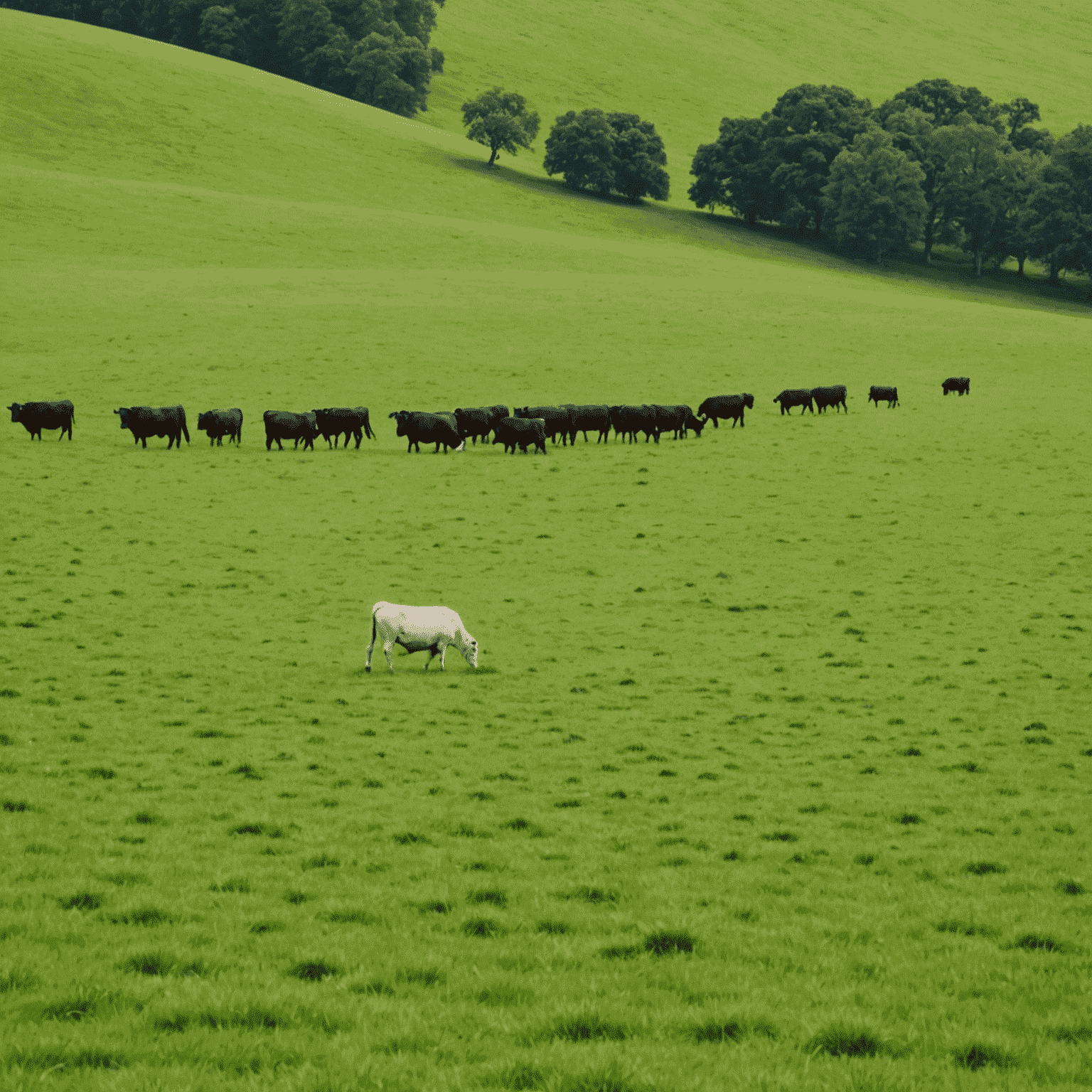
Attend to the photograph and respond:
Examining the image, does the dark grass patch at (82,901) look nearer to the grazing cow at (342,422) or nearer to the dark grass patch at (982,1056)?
the dark grass patch at (982,1056)

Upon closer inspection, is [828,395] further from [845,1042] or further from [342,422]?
[845,1042]

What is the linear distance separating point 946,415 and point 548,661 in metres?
29.3

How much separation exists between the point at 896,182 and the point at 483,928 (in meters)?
106

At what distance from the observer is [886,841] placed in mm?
10258

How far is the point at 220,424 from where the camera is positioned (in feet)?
121

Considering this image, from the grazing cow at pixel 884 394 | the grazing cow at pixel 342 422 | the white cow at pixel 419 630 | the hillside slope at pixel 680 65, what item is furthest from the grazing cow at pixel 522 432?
the hillside slope at pixel 680 65

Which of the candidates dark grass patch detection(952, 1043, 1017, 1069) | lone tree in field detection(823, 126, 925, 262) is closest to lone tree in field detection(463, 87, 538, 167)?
lone tree in field detection(823, 126, 925, 262)

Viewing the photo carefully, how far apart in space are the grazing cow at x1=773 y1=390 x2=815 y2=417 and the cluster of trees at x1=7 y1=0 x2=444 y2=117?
10314 centimetres

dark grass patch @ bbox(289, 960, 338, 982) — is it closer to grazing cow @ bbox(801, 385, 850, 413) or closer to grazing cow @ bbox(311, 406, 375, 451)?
grazing cow @ bbox(311, 406, 375, 451)

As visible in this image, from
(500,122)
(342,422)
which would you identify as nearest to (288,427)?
(342,422)

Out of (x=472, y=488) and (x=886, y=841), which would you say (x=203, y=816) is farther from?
(x=472, y=488)

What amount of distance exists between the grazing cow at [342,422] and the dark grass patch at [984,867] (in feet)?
97.6

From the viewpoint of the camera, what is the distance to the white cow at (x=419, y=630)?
682 inches

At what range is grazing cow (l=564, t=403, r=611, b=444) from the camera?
128 ft
